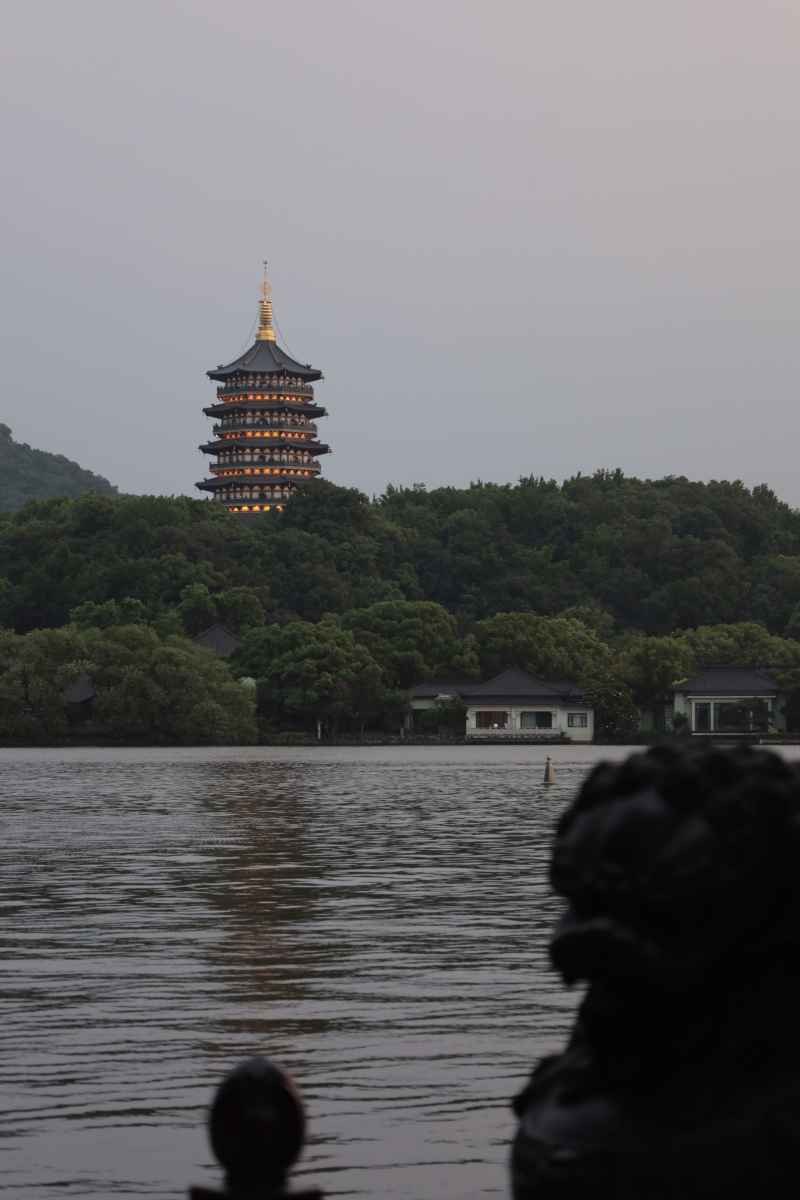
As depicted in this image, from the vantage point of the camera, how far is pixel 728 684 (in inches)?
3750

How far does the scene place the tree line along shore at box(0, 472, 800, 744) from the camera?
86625 mm

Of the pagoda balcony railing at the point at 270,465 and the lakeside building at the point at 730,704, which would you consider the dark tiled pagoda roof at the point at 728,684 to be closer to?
the lakeside building at the point at 730,704

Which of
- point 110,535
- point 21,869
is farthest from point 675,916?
point 110,535

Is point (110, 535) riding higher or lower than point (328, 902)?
higher

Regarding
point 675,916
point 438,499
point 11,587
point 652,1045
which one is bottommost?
point 652,1045

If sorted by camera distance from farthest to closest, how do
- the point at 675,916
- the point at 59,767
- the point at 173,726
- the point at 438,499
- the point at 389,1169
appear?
the point at 438,499 → the point at 173,726 → the point at 59,767 → the point at 389,1169 → the point at 675,916

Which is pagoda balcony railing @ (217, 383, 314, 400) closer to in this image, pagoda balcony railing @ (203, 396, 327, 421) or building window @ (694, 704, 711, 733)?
pagoda balcony railing @ (203, 396, 327, 421)

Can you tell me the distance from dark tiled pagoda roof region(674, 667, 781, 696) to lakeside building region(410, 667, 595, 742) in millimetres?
4872

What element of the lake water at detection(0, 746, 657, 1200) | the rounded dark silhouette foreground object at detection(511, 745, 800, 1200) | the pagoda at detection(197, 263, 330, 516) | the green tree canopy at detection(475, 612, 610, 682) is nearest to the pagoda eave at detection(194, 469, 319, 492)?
the pagoda at detection(197, 263, 330, 516)

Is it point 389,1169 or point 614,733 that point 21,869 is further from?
point 614,733

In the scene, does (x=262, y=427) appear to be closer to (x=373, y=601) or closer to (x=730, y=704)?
(x=373, y=601)

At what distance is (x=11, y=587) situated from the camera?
10800 cm

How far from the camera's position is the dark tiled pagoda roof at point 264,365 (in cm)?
13512

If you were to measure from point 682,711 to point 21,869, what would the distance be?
2948 inches
